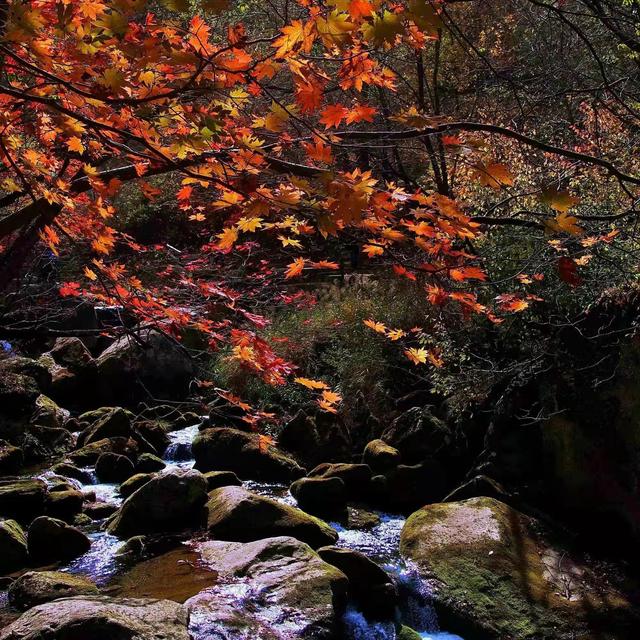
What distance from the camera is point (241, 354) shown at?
12.8 feet

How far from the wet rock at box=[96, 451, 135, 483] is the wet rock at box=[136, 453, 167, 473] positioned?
260 millimetres

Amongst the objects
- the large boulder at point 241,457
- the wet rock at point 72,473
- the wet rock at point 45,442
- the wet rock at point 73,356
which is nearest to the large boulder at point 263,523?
the large boulder at point 241,457

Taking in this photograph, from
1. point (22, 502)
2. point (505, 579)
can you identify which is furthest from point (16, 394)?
point (505, 579)

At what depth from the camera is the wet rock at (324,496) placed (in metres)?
7.54

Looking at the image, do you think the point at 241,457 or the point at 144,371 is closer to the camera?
the point at 241,457

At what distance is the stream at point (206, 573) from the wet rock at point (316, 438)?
69.5 inches

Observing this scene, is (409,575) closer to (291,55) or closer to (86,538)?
(86,538)

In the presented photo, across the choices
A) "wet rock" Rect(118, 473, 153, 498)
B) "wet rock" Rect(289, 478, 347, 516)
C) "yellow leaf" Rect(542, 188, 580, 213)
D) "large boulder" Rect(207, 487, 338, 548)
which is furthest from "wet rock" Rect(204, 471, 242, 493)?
"yellow leaf" Rect(542, 188, 580, 213)

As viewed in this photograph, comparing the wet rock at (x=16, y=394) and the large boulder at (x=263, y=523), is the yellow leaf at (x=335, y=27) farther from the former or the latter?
the wet rock at (x=16, y=394)

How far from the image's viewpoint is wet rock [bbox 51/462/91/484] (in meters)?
8.62

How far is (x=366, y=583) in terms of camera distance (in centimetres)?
561

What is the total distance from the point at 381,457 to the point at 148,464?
3.22 meters

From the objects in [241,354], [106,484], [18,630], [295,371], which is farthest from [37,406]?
[241,354]

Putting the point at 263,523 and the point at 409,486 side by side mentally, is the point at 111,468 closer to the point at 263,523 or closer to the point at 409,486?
the point at 263,523
